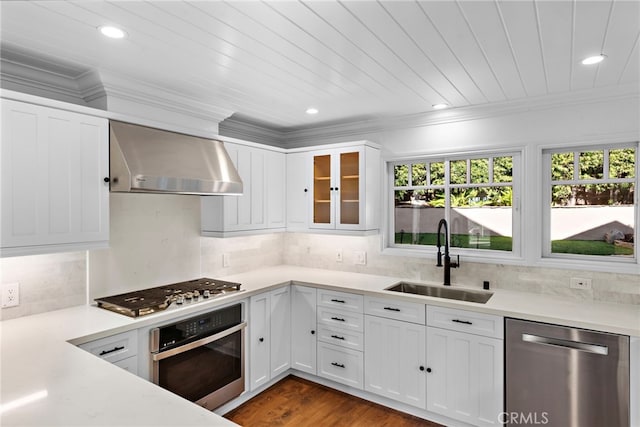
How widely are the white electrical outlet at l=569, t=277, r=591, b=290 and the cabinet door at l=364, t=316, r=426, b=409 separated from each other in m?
1.14

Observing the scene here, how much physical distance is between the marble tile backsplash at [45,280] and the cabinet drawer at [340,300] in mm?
1744

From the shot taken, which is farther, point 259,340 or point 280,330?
point 280,330

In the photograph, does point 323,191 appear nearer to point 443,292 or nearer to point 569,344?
point 443,292

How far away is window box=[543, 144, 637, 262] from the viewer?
2717 millimetres

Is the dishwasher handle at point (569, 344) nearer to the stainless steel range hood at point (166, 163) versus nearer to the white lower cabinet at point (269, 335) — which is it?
the white lower cabinet at point (269, 335)

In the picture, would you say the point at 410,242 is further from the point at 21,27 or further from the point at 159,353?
the point at 21,27

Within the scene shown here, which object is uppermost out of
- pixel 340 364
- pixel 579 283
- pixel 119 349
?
pixel 579 283

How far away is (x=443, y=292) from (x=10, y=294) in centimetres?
301

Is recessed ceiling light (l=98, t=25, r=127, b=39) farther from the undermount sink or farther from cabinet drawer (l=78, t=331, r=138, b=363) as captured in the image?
the undermount sink

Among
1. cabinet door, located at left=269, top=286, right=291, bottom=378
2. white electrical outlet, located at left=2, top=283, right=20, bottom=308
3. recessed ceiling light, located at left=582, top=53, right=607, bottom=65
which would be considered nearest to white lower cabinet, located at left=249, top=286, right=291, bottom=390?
cabinet door, located at left=269, top=286, right=291, bottom=378

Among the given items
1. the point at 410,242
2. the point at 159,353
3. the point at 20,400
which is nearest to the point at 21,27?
the point at 20,400

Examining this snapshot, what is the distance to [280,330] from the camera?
3281mm

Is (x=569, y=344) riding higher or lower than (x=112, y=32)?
lower

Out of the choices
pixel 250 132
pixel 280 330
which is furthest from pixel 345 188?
pixel 280 330
